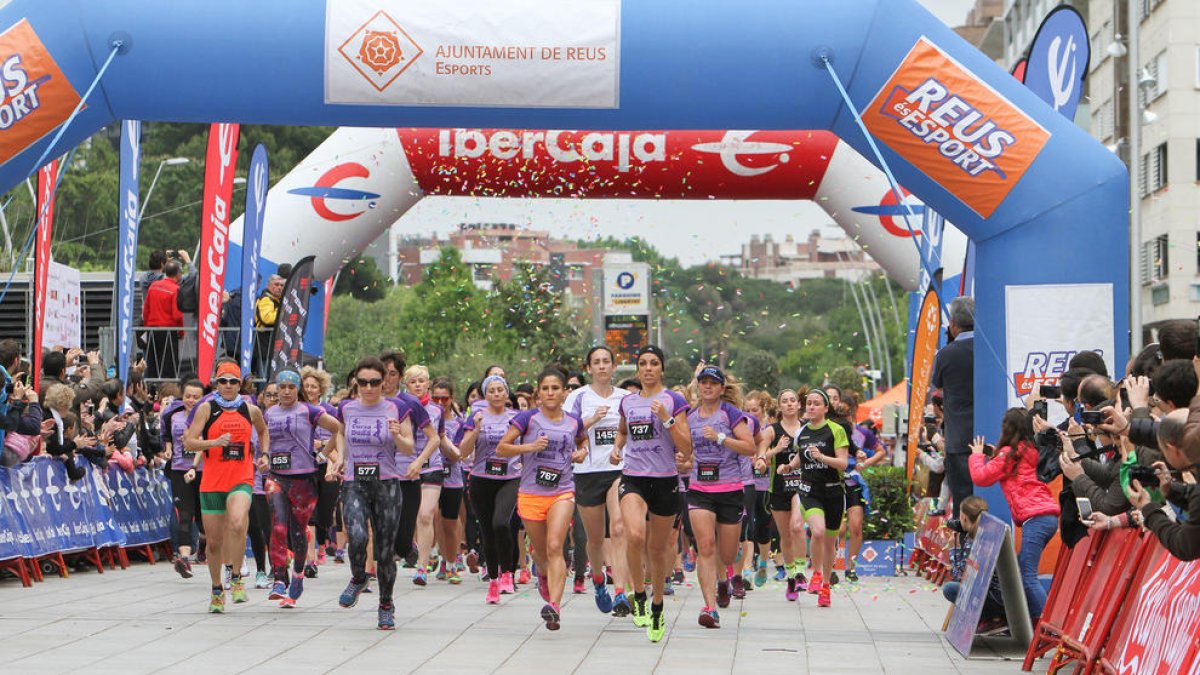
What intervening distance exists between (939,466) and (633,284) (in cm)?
1849

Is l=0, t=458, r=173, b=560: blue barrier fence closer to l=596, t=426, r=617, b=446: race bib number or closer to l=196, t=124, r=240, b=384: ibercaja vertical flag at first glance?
l=196, t=124, r=240, b=384: ibercaja vertical flag

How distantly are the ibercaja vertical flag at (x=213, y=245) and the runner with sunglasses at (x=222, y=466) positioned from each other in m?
4.93

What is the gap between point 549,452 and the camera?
12633 mm

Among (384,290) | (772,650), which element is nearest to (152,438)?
(772,650)

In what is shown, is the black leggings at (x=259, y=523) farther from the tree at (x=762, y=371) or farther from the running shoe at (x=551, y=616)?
the tree at (x=762, y=371)

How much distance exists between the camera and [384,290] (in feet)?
235

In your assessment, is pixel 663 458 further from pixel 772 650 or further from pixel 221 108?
pixel 221 108

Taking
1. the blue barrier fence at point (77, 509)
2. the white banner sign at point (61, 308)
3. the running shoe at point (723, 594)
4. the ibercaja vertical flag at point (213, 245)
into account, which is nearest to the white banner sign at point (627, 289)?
the blue barrier fence at point (77, 509)

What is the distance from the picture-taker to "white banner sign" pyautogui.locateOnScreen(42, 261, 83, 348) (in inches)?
677

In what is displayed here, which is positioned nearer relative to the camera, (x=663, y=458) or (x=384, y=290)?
(x=663, y=458)

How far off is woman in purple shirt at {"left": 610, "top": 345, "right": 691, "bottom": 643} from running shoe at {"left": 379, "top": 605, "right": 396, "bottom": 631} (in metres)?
1.62

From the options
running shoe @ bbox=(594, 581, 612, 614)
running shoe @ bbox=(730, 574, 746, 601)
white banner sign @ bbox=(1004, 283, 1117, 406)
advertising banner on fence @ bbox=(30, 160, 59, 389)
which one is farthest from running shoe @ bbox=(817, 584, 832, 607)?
advertising banner on fence @ bbox=(30, 160, 59, 389)

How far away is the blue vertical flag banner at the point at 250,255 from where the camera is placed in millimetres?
19375

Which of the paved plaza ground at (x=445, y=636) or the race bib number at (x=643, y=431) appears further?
the race bib number at (x=643, y=431)
